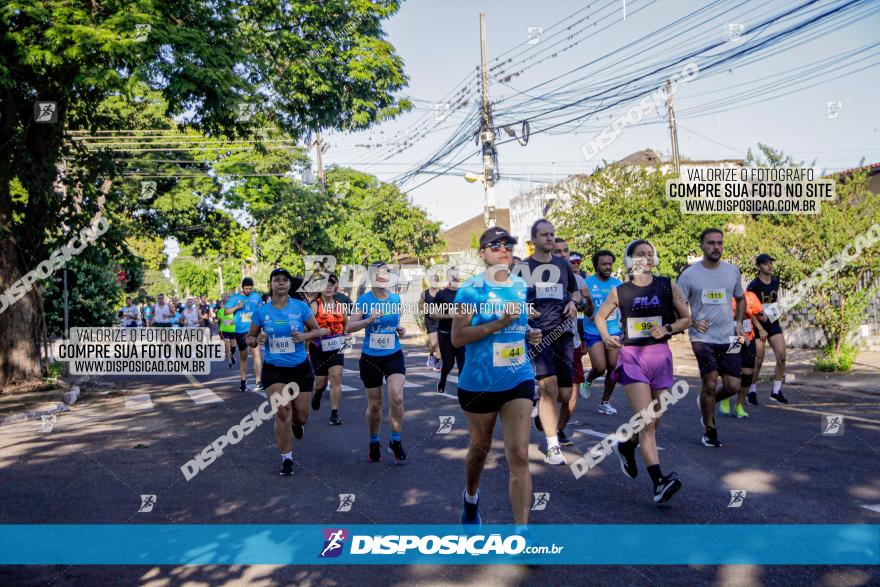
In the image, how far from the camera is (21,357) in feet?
51.0

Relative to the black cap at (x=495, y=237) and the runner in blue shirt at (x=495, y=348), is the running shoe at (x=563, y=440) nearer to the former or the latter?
the runner in blue shirt at (x=495, y=348)

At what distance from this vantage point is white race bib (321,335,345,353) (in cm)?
1039

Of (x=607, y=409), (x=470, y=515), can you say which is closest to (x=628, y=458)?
(x=470, y=515)

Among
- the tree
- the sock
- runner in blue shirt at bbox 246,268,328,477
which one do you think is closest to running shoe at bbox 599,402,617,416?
runner in blue shirt at bbox 246,268,328,477

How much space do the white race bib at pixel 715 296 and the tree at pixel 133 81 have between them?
31.3ft

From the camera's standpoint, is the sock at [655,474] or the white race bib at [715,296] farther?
the white race bib at [715,296]

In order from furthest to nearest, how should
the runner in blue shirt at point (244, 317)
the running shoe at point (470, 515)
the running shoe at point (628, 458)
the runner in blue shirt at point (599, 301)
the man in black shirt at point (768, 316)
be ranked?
1. the runner in blue shirt at point (244, 317)
2. the man in black shirt at point (768, 316)
3. the runner in blue shirt at point (599, 301)
4. the running shoe at point (628, 458)
5. the running shoe at point (470, 515)

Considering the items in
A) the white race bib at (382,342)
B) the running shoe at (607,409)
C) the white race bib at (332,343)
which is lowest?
the running shoe at (607,409)

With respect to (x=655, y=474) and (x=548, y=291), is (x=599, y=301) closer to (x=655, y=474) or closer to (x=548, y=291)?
(x=548, y=291)

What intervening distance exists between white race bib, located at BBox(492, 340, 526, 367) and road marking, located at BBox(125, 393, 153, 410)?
10447 mm

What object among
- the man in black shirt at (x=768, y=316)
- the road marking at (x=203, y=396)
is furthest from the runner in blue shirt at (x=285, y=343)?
the man in black shirt at (x=768, y=316)

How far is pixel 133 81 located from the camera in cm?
1213

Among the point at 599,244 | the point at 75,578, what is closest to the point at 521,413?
the point at 75,578

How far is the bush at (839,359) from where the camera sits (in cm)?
1425
